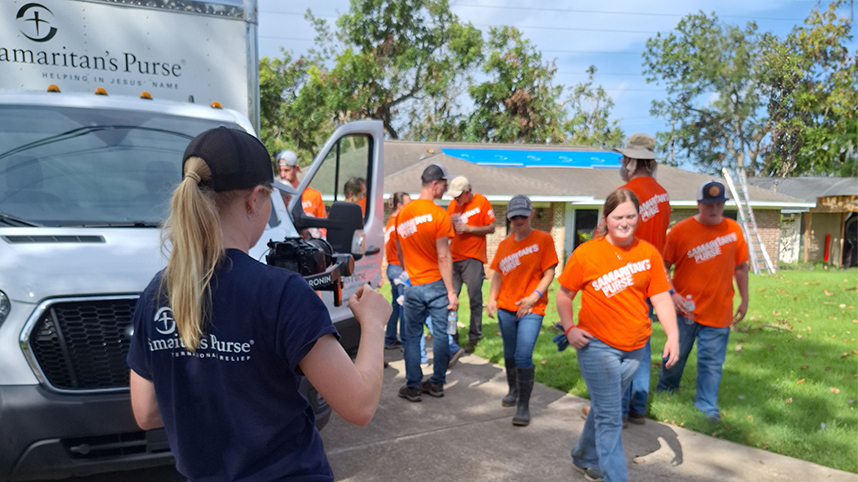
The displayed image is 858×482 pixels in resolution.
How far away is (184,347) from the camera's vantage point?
1.57 meters

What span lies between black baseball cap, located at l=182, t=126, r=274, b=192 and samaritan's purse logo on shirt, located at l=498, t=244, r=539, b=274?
3893mm

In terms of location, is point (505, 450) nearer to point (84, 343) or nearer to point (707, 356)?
point (707, 356)

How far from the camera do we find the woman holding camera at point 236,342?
1.51 meters

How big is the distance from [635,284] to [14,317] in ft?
10.8

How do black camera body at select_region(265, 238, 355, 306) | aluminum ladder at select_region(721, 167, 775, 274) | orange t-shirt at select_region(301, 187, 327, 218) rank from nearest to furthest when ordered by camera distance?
black camera body at select_region(265, 238, 355, 306)
orange t-shirt at select_region(301, 187, 327, 218)
aluminum ladder at select_region(721, 167, 775, 274)

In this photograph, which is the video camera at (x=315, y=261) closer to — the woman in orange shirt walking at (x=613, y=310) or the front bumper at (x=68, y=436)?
the front bumper at (x=68, y=436)

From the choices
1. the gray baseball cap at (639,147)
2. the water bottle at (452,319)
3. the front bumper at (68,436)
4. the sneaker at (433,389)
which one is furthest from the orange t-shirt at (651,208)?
the front bumper at (68,436)

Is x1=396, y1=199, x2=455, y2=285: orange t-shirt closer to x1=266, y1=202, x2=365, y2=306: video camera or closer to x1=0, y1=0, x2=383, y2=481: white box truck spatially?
x1=0, y1=0, x2=383, y2=481: white box truck

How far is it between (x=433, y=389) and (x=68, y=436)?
3.50 metres

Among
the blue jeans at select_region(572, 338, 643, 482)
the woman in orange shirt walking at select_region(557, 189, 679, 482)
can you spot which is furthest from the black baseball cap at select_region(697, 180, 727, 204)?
the blue jeans at select_region(572, 338, 643, 482)

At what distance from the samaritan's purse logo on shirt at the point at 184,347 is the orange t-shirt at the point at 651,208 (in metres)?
3.99

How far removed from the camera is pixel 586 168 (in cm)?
2612

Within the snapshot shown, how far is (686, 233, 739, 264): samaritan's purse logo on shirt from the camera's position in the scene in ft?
17.0

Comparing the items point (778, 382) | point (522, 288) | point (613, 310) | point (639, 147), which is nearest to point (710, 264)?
point (639, 147)
